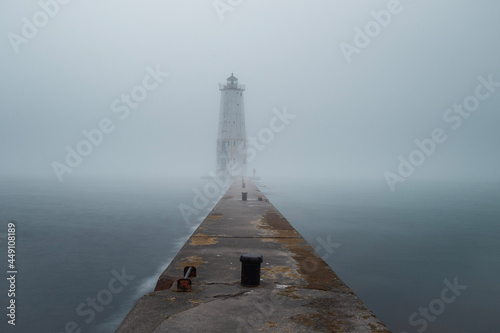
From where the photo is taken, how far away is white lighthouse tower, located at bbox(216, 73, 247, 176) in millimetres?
59719

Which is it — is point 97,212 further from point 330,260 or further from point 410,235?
point 410,235

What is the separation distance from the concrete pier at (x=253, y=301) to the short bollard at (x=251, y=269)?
11 cm

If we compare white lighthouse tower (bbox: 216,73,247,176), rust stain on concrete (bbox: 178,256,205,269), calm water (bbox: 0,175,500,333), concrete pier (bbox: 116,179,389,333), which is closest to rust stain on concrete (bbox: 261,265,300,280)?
concrete pier (bbox: 116,179,389,333)

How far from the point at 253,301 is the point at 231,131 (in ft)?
185

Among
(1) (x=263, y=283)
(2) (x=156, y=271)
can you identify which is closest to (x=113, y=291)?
(2) (x=156, y=271)

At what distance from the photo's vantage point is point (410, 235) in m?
23.5

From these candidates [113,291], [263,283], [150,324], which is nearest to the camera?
[150,324]

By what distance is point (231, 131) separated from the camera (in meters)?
60.2

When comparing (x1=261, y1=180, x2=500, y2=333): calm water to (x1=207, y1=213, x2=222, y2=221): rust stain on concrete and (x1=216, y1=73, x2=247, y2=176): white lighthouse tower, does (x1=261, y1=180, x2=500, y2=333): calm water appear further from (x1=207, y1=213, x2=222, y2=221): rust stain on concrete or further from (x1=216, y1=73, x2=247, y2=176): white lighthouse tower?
(x1=216, y1=73, x2=247, y2=176): white lighthouse tower

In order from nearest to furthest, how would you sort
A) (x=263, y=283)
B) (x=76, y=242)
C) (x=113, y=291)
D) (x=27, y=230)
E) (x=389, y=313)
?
(x=263, y=283)
(x=389, y=313)
(x=113, y=291)
(x=76, y=242)
(x=27, y=230)

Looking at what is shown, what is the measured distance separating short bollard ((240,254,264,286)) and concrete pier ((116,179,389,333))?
0.11 metres

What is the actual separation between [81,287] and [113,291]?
1.20 m

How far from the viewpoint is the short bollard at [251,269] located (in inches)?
191

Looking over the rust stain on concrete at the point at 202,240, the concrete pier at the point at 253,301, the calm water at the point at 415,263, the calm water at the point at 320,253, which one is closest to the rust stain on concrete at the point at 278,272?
the concrete pier at the point at 253,301
